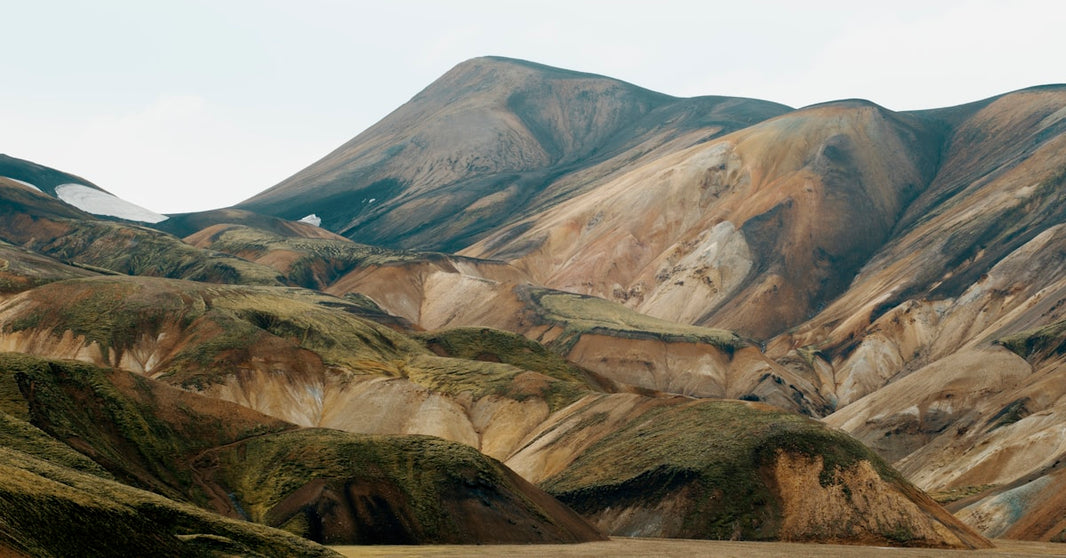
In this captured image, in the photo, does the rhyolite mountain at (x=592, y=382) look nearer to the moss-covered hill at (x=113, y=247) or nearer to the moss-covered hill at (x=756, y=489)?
the moss-covered hill at (x=756, y=489)

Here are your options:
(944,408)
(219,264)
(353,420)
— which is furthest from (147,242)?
(944,408)

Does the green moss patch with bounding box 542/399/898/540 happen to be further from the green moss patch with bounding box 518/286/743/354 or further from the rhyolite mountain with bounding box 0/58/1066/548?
the green moss patch with bounding box 518/286/743/354

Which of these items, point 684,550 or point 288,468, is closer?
point 684,550

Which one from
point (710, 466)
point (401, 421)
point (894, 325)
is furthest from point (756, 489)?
point (894, 325)

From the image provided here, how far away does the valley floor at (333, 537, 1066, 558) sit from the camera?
58219mm

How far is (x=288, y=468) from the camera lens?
230 ft

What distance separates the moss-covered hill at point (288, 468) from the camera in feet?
209

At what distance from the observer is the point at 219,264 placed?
6964 inches

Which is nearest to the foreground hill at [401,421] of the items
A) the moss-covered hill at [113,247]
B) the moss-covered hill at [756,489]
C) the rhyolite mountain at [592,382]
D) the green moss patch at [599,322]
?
the moss-covered hill at [756,489]

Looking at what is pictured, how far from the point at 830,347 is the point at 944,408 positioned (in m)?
46.0

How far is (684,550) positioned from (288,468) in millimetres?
24409

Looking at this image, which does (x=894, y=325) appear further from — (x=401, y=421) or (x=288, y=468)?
(x=288, y=468)

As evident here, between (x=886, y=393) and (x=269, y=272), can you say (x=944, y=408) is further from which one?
(x=269, y=272)

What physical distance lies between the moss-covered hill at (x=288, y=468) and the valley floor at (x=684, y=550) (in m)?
3.04
